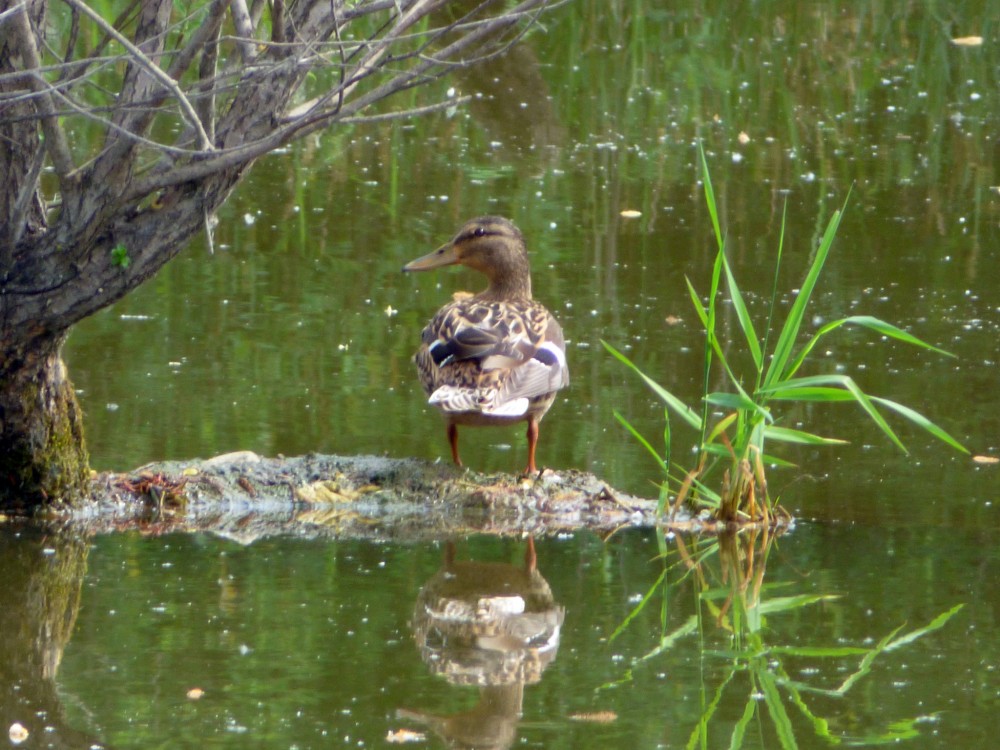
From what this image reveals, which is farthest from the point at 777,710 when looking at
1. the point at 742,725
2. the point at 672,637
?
the point at 672,637

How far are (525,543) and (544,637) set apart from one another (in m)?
0.82

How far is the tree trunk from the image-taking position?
16.4 ft

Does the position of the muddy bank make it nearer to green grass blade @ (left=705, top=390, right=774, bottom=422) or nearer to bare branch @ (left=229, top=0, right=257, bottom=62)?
green grass blade @ (left=705, top=390, right=774, bottom=422)

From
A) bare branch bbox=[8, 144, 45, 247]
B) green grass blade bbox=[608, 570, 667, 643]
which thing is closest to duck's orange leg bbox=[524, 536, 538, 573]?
green grass blade bbox=[608, 570, 667, 643]

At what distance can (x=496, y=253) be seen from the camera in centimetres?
664

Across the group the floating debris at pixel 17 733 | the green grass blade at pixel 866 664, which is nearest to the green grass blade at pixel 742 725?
the green grass blade at pixel 866 664

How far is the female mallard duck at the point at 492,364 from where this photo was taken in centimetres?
555

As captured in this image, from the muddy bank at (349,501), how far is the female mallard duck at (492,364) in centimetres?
23

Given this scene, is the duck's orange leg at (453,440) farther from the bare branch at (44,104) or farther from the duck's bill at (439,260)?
the bare branch at (44,104)

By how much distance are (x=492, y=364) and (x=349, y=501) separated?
26.7 inches

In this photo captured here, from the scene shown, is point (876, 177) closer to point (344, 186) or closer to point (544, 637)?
point (344, 186)

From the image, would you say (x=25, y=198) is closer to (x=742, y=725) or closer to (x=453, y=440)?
(x=453, y=440)

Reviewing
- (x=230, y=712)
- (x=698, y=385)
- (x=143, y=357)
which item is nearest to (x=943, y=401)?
(x=698, y=385)

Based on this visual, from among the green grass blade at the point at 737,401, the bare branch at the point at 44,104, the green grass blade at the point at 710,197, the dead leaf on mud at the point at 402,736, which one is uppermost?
the bare branch at the point at 44,104
